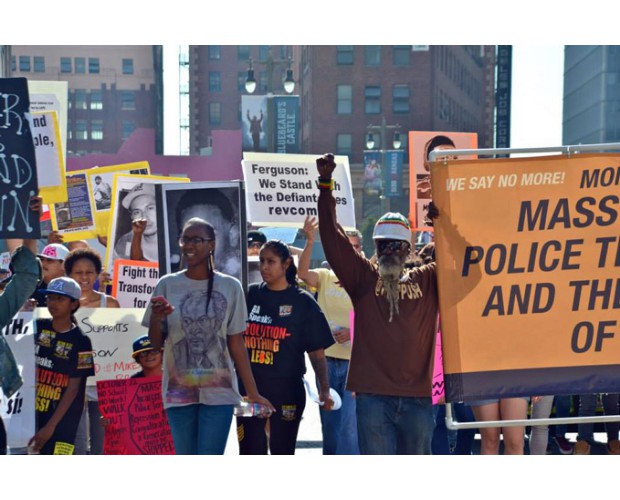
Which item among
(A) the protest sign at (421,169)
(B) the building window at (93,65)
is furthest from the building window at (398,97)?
(A) the protest sign at (421,169)

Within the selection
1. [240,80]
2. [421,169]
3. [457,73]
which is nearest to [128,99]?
[240,80]

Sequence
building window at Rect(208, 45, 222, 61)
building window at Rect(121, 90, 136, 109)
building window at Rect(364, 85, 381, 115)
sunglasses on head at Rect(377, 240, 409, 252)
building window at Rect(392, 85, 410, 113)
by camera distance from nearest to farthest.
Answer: sunglasses on head at Rect(377, 240, 409, 252) < building window at Rect(392, 85, 410, 113) < building window at Rect(364, 85, 381, 115) < building window at Rect(208, 45, 222, 61) < building window at Rect(121, 90, 136, 109)

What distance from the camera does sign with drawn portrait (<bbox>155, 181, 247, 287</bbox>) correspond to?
26.5ft

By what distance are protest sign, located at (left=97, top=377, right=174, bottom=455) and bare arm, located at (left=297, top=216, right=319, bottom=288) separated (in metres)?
1.47

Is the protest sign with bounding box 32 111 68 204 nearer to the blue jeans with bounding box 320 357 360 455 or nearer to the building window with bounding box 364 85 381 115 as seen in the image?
the blue jeans with bounding box 320 357 360 455

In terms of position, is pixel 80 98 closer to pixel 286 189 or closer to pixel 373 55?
pixel 373 55

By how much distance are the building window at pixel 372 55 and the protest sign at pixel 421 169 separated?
6819 centimetres

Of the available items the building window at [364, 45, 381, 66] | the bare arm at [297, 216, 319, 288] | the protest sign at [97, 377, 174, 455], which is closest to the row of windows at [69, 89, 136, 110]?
the building window at [364, 45, 381, 66]

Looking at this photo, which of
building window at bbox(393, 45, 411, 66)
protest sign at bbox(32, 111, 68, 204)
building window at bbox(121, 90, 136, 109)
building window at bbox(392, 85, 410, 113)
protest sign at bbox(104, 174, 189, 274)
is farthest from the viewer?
building window at bbox(121, 90, 136, 109)

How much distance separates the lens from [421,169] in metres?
11.3

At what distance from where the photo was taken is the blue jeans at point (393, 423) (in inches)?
240

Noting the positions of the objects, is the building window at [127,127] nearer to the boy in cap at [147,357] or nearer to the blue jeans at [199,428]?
the boy in cap at [147,357]

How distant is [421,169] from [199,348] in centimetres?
508

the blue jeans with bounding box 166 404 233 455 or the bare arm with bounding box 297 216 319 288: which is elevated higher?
the bare arm with bounding box 297 216 319 288
